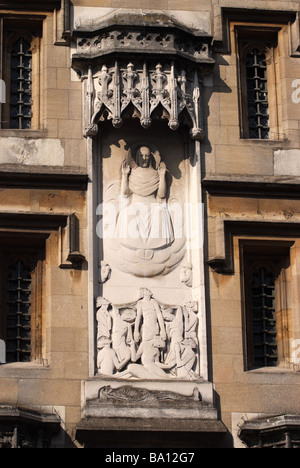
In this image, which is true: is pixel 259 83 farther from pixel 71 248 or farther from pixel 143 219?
pixel 71 248

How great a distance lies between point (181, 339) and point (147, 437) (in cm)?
172

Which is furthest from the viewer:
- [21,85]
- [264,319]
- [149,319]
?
[21,85]

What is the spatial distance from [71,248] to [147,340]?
71.5 inches

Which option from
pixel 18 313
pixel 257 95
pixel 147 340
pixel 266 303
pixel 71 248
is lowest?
pixel 147 340

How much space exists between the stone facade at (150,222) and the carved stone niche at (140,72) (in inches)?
1.1

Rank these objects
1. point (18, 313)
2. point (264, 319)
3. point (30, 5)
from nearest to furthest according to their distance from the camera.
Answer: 1. point (18, 313)
2. point (264, 319)
3. point (30, 5)

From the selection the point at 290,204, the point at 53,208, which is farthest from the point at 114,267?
the point at 290,204

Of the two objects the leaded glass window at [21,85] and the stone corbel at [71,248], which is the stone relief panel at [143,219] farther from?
the leaded glass window at [21,85]

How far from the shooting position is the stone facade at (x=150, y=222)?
24688mm

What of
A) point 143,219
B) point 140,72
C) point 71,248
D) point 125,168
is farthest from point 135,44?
point 71,248

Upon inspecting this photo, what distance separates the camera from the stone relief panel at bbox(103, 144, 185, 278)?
25.7m

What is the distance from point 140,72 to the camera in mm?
26250

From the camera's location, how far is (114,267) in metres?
25.6
